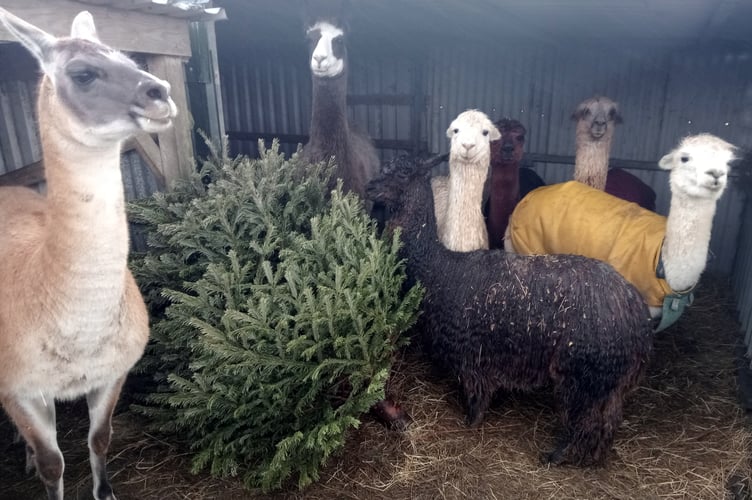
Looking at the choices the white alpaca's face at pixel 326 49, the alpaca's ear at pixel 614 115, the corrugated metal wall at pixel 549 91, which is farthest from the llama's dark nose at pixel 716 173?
the white alpaca's face at pixel 326 49

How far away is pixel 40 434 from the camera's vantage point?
7.68 feet

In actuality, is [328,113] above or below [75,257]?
above

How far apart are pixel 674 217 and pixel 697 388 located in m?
1.38

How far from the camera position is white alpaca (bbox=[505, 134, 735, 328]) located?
3225 millimetres

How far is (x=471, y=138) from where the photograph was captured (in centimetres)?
362

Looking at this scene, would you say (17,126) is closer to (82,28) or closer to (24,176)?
(24,176)

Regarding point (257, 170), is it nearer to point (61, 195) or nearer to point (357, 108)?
point (61, 195)

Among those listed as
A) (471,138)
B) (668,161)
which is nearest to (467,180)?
(471,138)

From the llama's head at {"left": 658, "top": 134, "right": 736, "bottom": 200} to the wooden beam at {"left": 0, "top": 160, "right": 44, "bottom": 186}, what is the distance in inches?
171

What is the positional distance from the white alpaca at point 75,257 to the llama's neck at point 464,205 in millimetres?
2096

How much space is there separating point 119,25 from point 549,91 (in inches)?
193

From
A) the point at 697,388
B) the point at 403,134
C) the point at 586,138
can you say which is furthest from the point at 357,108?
the point at 697,388

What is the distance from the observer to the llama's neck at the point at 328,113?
4.57 m

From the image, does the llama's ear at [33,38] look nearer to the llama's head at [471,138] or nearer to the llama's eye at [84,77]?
the llama's eye at [84,77]
